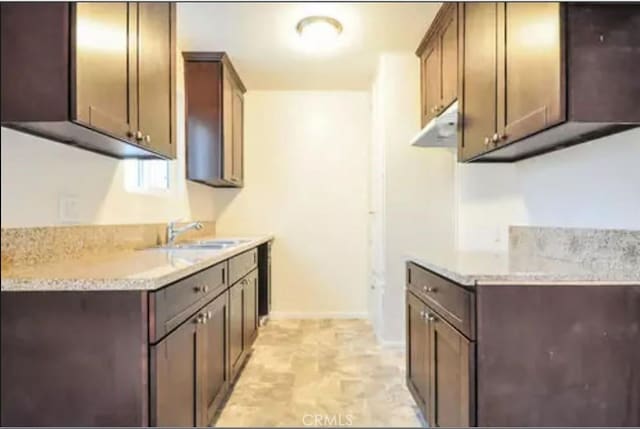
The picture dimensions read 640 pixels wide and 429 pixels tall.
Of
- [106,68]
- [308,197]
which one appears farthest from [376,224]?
[106,68]

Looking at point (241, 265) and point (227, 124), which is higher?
point (227, 124)

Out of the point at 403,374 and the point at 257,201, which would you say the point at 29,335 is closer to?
the point at 403,374

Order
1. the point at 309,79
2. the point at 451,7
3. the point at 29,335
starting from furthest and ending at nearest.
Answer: the point at 309,79 → the point at 451,7 → the point at 29,335

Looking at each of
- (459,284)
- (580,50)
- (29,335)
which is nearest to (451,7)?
(580,50)

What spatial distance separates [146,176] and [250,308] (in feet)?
4.00

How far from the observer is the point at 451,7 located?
281 centimetres

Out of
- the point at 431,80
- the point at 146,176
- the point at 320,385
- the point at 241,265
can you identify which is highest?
the point at 431,80

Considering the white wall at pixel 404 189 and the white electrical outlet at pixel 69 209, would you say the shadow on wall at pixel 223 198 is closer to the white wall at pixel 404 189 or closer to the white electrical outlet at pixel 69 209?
the white wall at pixel 404 189

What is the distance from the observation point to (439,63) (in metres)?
3.19

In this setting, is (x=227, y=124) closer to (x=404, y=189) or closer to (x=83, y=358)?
(x=404, y=189)

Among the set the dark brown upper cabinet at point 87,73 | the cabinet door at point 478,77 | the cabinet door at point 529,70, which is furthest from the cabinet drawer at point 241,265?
the cabinet door at point 529,70

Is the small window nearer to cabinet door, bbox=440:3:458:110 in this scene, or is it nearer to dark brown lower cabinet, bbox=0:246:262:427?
dark brown lower cabinet, bbox=0:246:262:427

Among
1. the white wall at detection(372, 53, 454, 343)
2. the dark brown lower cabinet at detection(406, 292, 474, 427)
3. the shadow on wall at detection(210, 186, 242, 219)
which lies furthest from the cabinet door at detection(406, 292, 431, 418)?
the shadow on wall at detection(210, 186, 242, 219)

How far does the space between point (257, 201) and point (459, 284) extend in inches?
141
